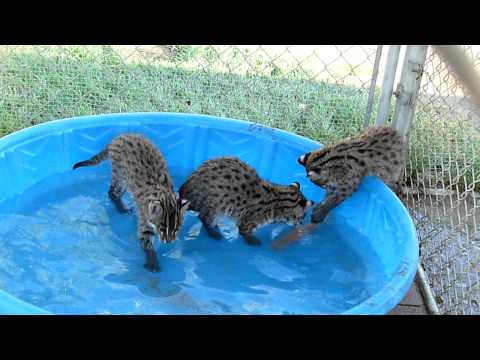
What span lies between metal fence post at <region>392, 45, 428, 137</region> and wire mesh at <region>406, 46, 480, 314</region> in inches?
5.5

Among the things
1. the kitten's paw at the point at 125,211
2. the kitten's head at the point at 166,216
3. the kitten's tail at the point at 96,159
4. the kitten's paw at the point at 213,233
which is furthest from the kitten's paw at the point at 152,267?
the kitten's tail at the point at 96,159

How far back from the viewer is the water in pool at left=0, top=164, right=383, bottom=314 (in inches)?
195

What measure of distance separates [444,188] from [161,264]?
2.99 metres

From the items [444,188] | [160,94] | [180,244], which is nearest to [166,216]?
[180,244]

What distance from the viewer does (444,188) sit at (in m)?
6.43

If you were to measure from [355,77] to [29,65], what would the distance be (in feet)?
12.5

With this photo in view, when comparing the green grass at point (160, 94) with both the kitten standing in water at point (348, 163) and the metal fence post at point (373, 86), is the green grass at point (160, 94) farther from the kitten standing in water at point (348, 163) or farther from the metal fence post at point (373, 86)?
the kitten standing in water at point (348, 163)

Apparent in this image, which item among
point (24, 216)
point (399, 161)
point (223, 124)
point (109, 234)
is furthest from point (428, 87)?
point (24, 216)

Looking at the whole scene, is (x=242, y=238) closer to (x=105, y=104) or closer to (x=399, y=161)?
(x=399, y=161)

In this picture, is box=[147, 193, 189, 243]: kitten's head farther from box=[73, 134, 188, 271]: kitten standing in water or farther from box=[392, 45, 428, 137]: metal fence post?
box=[392, 45, 428, 137]: metal fence post

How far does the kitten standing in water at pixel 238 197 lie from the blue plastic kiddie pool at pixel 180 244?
0.84 feet

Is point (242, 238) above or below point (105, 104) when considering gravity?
below

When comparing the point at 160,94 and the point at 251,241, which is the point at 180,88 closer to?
the point at 160,94

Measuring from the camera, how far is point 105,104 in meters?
7.37
